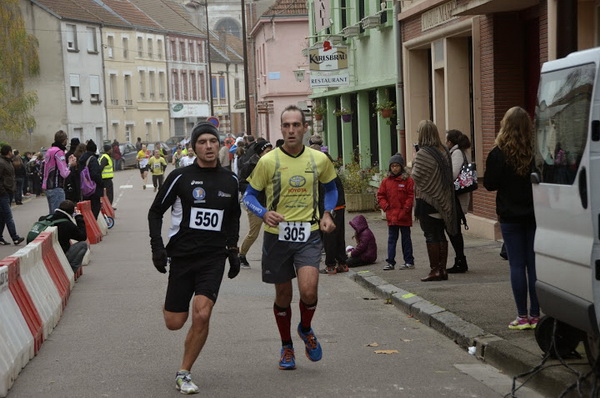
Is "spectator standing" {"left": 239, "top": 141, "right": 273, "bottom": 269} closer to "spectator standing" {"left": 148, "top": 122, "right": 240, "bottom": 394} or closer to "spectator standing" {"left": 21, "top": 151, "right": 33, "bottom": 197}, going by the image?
"spectator standing" {"left": 148, "top": 122, "right": 240, "bottom": 394}

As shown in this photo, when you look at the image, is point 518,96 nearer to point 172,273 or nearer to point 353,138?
point 172,273

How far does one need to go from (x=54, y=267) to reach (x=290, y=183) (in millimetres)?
5673

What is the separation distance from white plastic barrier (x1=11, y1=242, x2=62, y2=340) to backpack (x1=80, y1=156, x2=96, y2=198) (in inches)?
377

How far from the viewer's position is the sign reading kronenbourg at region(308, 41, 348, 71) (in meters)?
27.6

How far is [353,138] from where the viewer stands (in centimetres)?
3278

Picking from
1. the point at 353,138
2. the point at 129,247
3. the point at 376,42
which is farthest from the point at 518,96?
the point at 353,138

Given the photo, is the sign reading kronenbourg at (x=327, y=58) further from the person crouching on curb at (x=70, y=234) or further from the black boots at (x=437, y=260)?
the black boots at (x=437, y=260)

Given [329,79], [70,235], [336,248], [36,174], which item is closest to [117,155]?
[36,174]

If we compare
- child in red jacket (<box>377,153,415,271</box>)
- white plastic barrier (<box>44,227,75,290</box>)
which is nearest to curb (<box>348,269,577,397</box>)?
child in red jacket (<box>377,153,415,271</box>)

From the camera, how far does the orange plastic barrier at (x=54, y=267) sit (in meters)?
12.5

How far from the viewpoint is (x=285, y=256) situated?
820 centimetres

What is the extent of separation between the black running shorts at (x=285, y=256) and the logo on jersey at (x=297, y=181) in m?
0.37

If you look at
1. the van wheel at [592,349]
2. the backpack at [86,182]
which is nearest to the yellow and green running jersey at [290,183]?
the van wheel at [592,349]

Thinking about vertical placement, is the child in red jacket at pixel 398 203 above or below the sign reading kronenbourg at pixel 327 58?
below
